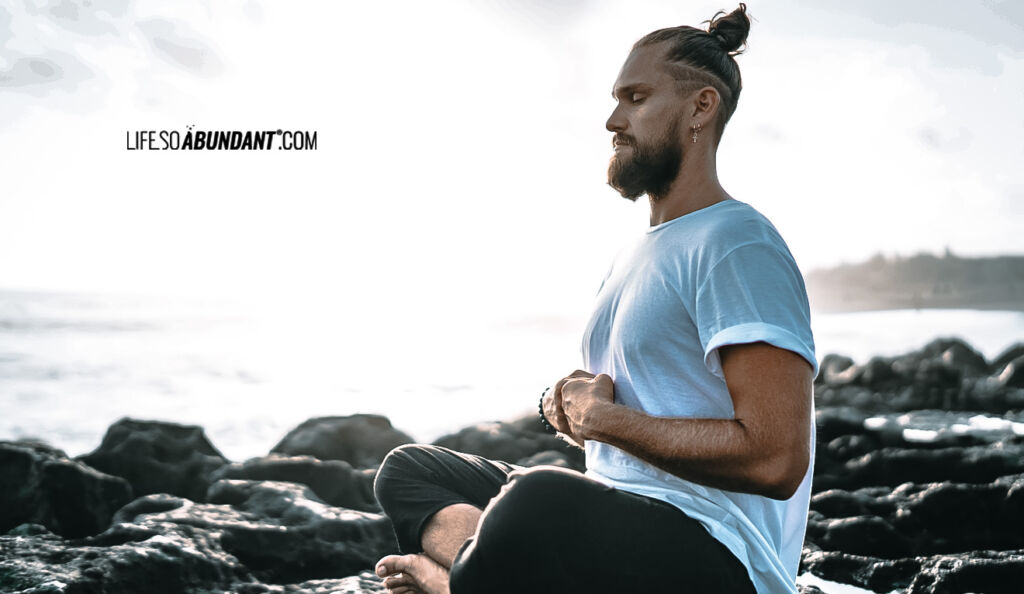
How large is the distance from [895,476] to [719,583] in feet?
17.8

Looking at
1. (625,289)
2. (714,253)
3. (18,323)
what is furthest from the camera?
(18,323)

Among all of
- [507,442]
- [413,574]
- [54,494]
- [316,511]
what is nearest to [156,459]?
[54,494]

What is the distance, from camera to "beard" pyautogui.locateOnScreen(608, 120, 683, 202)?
2.15 m

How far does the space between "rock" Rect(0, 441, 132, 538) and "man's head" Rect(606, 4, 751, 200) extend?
4423mm

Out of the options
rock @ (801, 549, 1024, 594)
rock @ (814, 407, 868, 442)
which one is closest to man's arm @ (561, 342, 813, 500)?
rock @ (801, 549, 1024, 594)

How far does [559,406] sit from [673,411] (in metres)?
0.37

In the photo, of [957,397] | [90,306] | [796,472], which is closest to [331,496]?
[796,472]

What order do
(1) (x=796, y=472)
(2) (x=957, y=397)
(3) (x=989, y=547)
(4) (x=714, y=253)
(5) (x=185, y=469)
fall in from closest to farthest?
(1) (x=796, y=472), (4) (x=714, y=253), (3) (x=989, y=547), (5) (x=185, y=469), (2) (x=957, y=397)

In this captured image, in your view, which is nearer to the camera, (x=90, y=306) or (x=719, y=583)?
(x=719, y=583)

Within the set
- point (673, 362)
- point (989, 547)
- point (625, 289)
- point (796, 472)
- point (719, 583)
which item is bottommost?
point (989, 547)

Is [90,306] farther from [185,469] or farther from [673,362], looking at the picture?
[673,362]

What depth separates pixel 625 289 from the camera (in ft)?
6.71

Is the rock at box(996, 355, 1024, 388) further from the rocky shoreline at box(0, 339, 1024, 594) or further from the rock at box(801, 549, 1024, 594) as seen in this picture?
the rock at box(801, 549, 1024, 594)

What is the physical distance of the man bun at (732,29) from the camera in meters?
2.24
